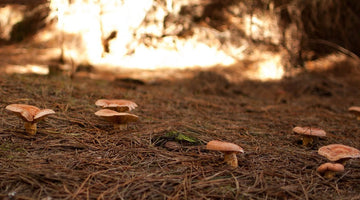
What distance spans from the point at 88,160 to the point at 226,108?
109 inches

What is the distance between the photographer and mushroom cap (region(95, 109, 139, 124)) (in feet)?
8.95

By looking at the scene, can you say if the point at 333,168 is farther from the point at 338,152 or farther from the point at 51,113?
the point at 51,113

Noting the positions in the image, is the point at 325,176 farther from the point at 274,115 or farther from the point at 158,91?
the point at 158,91

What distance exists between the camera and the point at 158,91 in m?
5.46

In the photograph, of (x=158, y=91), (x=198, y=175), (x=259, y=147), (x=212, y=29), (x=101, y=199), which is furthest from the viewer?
(x=212, y=29)

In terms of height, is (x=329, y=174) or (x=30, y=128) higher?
(x=30, y=128)

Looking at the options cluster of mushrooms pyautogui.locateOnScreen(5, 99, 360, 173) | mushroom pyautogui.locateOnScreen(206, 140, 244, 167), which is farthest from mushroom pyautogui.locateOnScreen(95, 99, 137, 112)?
mushroom pyautogui.locateOnScreen(206, 140, 244, 167)

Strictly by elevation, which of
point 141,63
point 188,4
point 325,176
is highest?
point 188,4

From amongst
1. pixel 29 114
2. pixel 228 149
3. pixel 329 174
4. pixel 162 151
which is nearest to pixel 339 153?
pixel 329 174

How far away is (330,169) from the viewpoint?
2.23 metres

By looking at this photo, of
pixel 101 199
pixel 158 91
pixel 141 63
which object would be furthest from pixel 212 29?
pixel 101 199

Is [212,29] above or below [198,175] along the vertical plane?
above

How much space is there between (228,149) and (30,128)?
1713 millimetres

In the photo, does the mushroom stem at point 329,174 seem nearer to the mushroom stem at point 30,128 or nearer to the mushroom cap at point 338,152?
the mushroom cap at point 338,152
